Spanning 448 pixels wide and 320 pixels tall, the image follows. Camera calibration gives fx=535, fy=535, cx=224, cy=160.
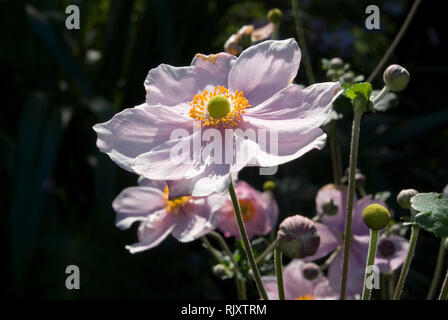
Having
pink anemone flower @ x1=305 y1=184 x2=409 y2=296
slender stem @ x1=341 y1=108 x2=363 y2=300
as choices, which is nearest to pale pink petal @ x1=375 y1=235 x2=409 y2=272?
pink anemone flower @ x1=305 y1=184 x2=409 y2=296

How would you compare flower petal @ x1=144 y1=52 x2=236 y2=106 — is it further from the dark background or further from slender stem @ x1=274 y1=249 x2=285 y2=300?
the dark background

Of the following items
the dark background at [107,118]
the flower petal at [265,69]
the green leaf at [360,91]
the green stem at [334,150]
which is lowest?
the green leaf at [360,91]

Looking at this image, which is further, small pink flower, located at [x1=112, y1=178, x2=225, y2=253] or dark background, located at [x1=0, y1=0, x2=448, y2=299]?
dark background, located at [x1=0, y1=0, x2=448, y2=299]

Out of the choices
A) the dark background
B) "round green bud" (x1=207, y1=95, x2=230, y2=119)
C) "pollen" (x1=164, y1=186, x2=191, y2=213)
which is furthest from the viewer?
the dark background

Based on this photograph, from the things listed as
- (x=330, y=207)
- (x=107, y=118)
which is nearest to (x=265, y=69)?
(x=330, y=207)

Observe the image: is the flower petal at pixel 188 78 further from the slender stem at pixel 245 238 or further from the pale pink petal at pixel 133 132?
the slender stem at pixel 245 238

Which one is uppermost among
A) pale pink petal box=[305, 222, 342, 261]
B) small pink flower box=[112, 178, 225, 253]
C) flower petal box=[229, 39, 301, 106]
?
flower petal box=[229, 39, 301, 106]

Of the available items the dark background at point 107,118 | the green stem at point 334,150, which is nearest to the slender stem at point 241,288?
the green stem at point 334,150
